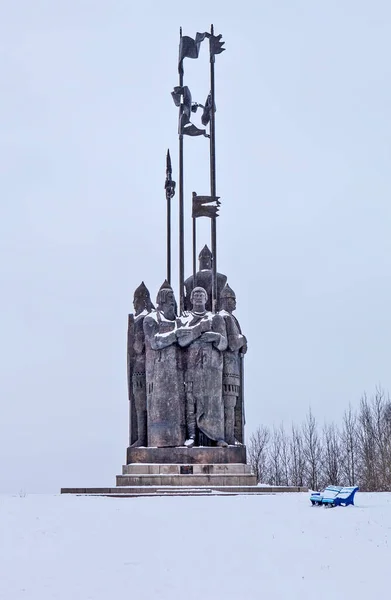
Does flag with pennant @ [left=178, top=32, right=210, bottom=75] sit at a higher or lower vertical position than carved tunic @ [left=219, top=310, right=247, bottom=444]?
higher

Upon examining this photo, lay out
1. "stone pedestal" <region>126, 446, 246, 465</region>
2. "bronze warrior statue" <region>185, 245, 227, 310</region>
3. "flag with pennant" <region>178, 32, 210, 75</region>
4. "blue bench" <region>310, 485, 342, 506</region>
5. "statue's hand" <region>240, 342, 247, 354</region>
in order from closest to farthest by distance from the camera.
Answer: "blue bench" <region>310, 485, 342, 506</region>
"stone pedestal" <region>126, 446, 246, 465</region>
"statue's hand" <region>240, 342, 247, 354</region>
"bronze warrior statue" <region>185, 245, 227, 310</region>
"flag with pennant" <region>178, 32, 210, 75</region>

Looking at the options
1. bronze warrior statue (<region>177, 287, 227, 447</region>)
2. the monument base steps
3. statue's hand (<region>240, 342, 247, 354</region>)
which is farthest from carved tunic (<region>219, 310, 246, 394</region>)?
the monument base steps

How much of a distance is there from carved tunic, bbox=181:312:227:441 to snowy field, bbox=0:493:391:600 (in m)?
7.00

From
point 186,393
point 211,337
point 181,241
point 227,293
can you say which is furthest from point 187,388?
point 181,241

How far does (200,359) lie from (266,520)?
355 inches

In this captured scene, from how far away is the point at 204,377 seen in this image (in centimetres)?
2091

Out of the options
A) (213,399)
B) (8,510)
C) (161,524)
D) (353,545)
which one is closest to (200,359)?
(213,399)

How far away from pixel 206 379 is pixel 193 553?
11.7 metres

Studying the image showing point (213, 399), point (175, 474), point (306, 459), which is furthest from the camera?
point (306, 459)

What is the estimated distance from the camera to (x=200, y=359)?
69.0 ft

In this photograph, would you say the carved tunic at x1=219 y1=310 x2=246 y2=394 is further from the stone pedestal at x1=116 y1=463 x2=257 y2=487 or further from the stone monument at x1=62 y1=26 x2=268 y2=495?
the stone pedestal at x1=116 y1=463 x2=257 y2=487

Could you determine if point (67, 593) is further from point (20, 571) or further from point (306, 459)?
point (306, 459)

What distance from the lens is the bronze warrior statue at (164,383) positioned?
20.8 meters

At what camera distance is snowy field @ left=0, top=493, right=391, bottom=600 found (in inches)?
298
